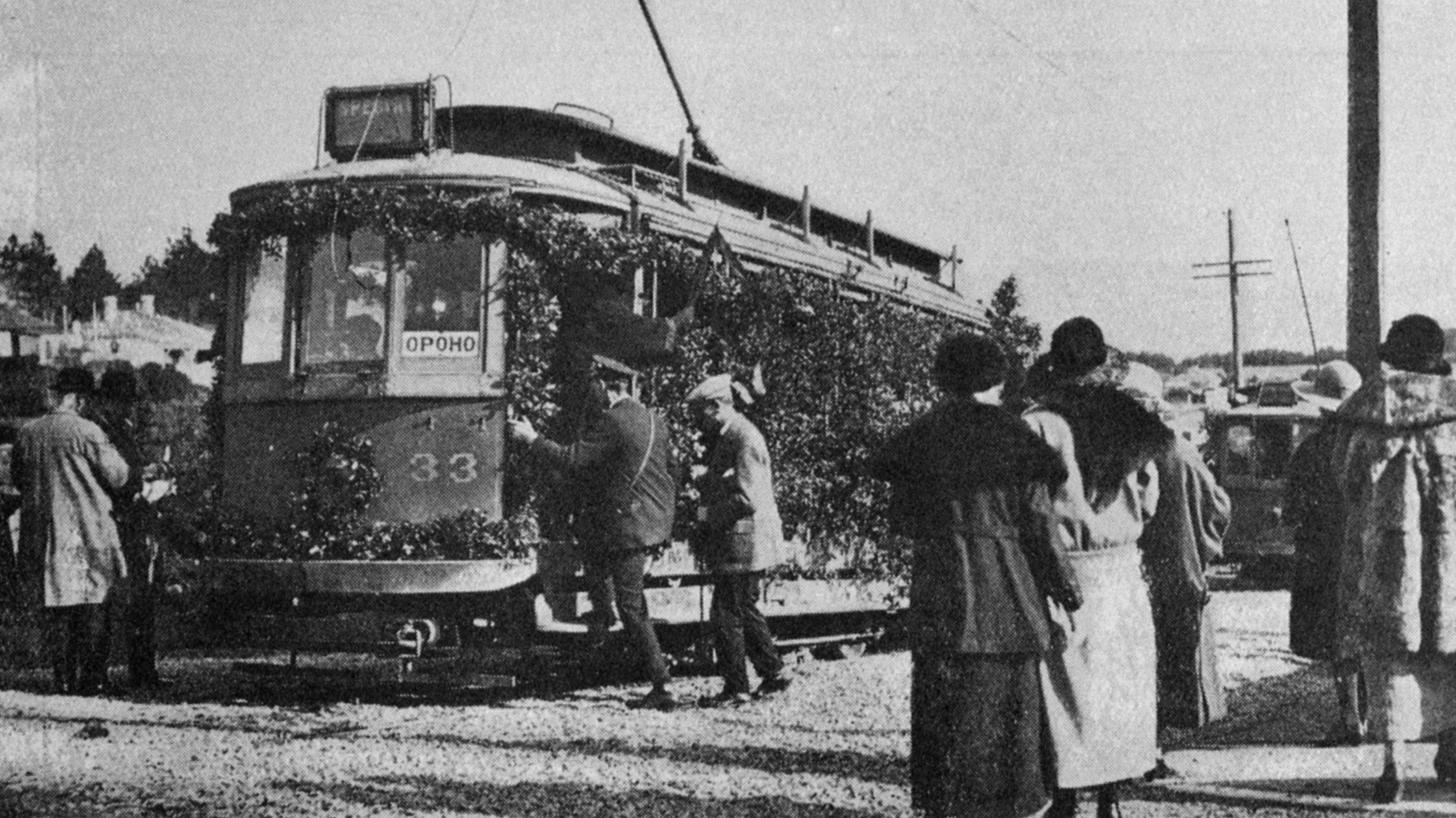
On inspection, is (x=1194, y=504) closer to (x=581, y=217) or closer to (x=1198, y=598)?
(x=1198, y=598)

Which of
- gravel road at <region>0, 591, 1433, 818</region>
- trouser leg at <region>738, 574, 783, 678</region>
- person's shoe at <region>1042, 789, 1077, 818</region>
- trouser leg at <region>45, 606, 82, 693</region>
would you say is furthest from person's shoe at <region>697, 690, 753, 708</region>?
trouser leg at <region>45, 606, 82, 693</region>

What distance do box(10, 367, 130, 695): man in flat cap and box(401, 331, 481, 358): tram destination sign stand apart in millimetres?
1889

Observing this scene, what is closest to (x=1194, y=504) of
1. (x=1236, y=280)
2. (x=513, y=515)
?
(x=513, y=515)

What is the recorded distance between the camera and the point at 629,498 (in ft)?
26.7

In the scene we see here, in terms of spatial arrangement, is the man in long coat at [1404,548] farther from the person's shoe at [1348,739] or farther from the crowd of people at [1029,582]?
the crowd of people at [1029,582]

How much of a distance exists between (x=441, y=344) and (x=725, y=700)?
281cm

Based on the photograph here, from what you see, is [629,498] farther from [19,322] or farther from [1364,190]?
[19,322]

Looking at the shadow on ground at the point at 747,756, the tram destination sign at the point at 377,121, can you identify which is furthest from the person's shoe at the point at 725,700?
the tram destination sign at the point at 377,121

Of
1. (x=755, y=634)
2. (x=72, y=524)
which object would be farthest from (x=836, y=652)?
(x=72, y=524)

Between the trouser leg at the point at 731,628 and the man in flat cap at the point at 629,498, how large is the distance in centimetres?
36

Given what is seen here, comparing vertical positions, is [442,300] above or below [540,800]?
above

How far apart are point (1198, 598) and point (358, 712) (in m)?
4.63

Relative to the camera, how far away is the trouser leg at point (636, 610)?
8031 millimetres

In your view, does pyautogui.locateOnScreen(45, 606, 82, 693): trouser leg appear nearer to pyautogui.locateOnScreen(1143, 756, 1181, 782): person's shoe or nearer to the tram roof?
the tram roof
